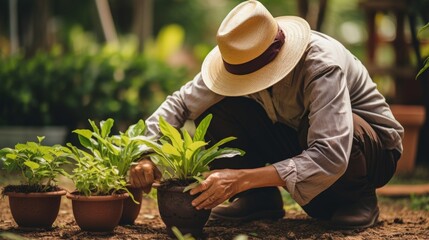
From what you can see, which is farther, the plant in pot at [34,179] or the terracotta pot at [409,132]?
the terracotta pot at [409,132]

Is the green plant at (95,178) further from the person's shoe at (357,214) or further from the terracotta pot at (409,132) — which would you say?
the terracotta pot at (409,132)

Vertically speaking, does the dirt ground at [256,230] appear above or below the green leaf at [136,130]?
below

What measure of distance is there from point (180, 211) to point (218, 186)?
0.26 meters

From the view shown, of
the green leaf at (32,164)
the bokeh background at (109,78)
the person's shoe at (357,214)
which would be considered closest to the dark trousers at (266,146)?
the person's shoe at (357,214)

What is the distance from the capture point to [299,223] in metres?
3.73

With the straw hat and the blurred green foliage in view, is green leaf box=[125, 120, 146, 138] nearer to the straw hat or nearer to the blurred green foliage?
the straw hat

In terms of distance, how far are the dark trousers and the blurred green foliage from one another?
11.3ft

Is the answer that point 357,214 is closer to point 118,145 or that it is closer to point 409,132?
point 118,145

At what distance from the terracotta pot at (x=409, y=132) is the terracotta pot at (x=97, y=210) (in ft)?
11.0

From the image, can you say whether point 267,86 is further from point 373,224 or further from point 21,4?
point 21,4

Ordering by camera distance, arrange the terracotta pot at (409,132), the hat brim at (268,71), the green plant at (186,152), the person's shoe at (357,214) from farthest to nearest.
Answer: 1. the terracotta pot at (409,132)
2. the person's shoe at (357,214)
3. the hat brim at (268,71)
4. the green plant at (186,152)

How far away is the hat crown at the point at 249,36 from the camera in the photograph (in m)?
3.22

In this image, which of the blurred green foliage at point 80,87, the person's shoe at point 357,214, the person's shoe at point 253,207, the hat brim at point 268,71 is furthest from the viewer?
the blurred green foliage at point 80,87

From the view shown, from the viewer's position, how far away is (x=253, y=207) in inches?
151
